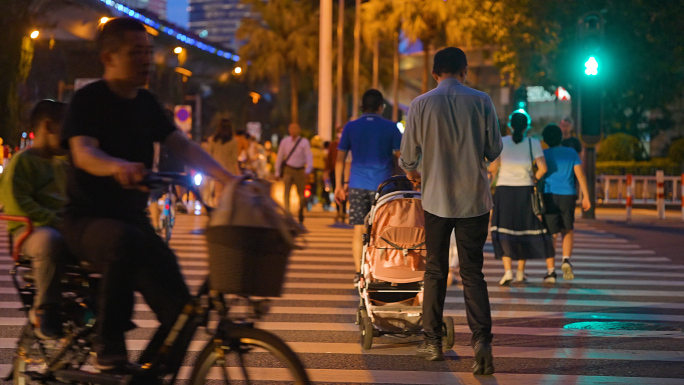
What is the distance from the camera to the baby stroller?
673 cm

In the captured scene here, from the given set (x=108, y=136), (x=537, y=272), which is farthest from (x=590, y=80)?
(x=108, y=136)

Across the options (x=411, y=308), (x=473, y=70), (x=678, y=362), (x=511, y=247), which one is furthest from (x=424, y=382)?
(x=473, y=70)

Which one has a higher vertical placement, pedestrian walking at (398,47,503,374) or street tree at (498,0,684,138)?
street tree at (498,0,684,138)

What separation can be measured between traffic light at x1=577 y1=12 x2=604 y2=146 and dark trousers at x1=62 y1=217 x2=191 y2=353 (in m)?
17.6

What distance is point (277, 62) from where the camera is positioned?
61969 mm

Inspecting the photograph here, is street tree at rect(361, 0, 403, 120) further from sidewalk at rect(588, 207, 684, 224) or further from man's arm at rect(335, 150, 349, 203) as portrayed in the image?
man's arm at rect(335, 150, 349, 203)

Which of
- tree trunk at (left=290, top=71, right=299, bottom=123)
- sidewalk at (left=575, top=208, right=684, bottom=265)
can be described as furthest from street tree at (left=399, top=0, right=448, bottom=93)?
sidewalk at (left=575, top=208, right=684, bottom=265)

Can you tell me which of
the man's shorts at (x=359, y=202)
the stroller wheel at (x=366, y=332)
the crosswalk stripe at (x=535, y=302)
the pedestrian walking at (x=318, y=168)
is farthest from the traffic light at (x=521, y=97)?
the stroller wheel at (x=366, y=332)

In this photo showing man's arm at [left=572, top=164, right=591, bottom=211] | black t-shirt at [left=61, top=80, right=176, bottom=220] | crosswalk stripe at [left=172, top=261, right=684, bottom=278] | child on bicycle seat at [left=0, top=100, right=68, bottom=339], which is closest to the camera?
black t-shirt at [left=61, top=80, right=176, bottom=220]

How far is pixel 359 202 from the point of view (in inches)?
361

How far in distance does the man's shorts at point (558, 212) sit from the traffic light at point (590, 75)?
10.1m

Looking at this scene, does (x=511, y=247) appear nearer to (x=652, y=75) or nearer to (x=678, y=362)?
(x=678, y=362)

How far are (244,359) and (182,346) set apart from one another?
285 millimetres

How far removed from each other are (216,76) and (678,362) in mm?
76114
